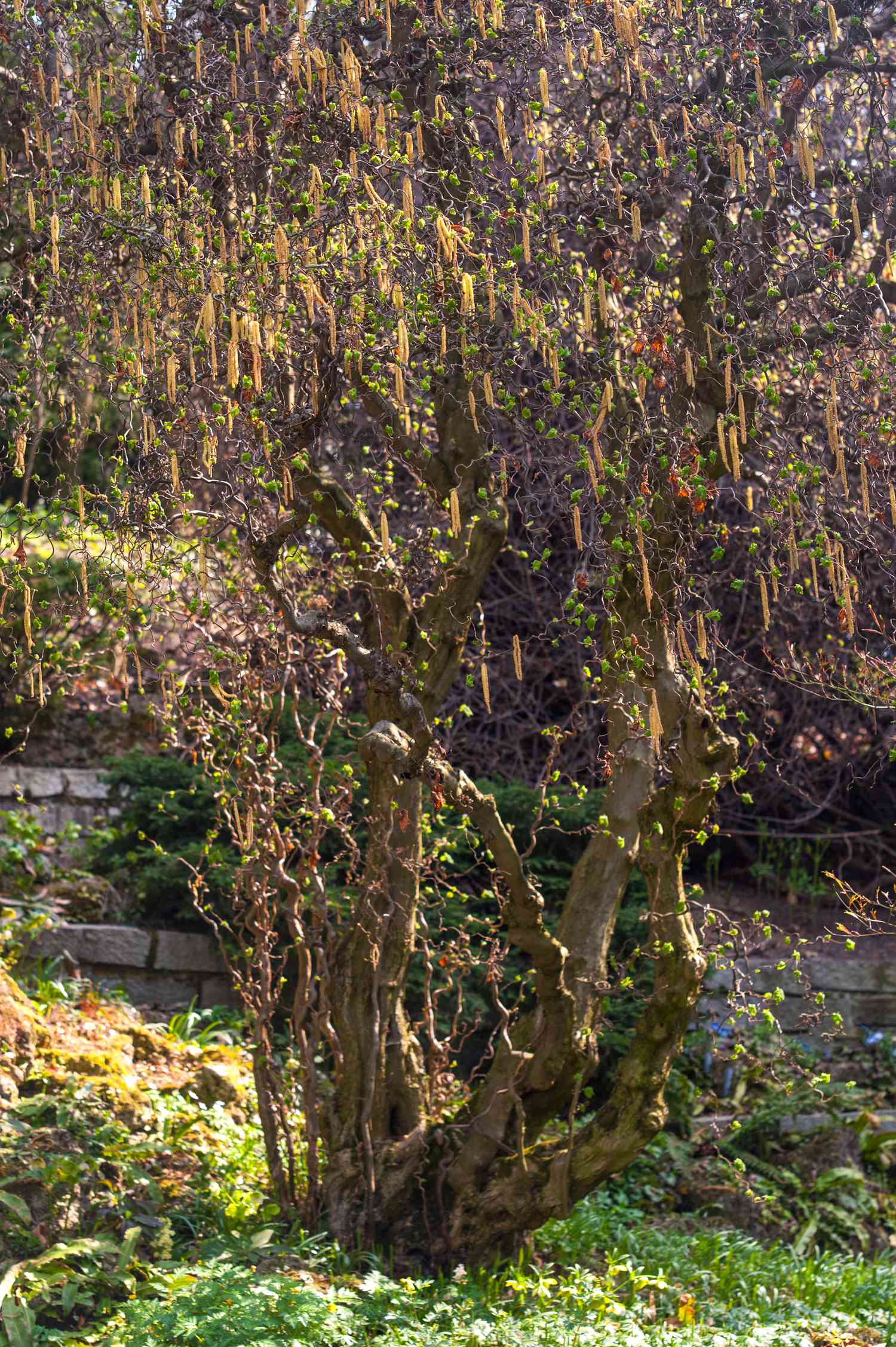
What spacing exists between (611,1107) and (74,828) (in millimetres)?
4078

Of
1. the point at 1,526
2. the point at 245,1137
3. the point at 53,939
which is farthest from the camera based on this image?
the point at 53,939

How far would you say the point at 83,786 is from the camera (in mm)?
8852

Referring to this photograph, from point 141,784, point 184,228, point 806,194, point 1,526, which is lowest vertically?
point 141,784

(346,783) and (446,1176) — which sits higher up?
(346,783)

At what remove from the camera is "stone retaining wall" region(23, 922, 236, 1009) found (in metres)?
6.70

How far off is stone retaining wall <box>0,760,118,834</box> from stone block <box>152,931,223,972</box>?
163 cm

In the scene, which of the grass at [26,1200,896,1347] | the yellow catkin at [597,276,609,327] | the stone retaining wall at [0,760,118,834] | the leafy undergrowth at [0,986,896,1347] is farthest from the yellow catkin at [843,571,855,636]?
the stone retaining wall at [0,760,118,834]

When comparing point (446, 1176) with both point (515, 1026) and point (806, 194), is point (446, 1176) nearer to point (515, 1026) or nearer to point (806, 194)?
point (515, 1026)

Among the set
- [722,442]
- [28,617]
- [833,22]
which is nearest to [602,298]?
[722,442]

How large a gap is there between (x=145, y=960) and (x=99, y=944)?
244 mm

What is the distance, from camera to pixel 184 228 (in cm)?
409

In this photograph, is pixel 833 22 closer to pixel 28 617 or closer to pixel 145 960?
pixel 28 617

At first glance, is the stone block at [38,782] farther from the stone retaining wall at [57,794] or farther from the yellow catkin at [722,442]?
the yellow catkin at [722,442]

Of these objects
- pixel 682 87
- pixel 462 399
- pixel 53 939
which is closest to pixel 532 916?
pixel 462 399
